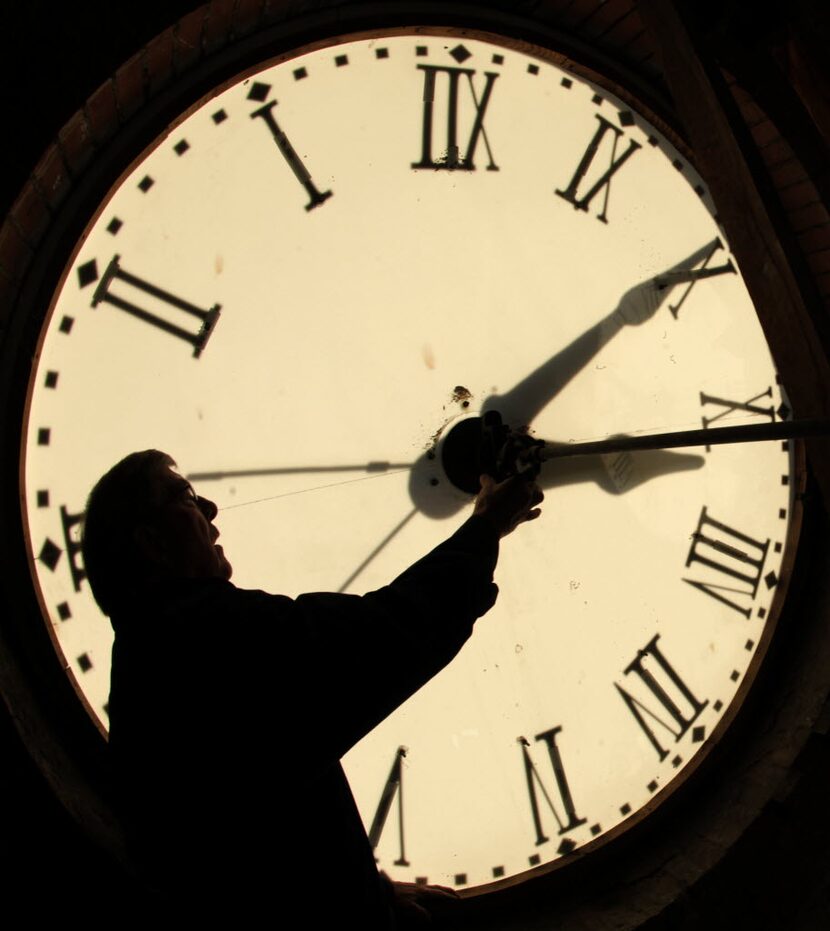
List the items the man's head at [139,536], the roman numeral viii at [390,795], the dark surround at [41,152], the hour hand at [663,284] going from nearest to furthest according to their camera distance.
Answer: the man's head at [139,536]
the dark surround at [41,152]
the roman numeral viii at [390,795]
the hour hand at [663,284]

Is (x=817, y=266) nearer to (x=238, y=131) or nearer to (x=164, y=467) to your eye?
(x=238, y=131)

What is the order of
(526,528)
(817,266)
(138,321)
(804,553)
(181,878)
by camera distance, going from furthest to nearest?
(817,266) → (804,553) → (526,528) → (138,321) → (181,878)

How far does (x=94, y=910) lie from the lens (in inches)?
40.1

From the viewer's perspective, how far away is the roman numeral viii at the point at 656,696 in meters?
1.27

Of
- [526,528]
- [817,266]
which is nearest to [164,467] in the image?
[526,528]

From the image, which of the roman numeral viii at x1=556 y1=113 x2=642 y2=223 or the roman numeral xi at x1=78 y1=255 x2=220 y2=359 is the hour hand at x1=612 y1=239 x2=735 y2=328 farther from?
the roman numeral xi at x1=78 y1=255 x2=220 y2=359

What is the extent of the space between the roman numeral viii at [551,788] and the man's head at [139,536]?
52cm

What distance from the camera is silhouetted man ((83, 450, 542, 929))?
758 mm

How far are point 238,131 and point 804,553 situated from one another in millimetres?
1003

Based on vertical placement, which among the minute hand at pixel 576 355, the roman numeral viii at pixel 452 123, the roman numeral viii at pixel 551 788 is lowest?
the roman numeral viii at pixel 551 788

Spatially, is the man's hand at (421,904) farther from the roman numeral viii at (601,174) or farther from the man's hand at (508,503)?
the roman numeral viii at (601,174)

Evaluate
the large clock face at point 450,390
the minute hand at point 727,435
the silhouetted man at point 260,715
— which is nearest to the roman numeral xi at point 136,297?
the large clock face at point 450,390

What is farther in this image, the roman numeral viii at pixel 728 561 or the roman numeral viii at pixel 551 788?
the roman numeral viii at pixel 728 561

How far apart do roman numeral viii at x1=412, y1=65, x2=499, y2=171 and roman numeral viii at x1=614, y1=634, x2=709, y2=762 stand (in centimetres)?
68
